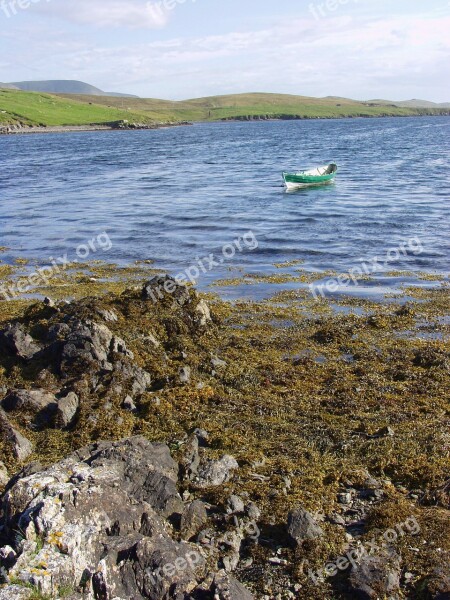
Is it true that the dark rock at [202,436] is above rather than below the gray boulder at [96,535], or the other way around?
below

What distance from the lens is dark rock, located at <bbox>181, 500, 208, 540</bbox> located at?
9.55m

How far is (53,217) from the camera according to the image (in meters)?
44.9

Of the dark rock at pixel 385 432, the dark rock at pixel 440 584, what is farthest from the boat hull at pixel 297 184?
the dark rock at pixel 440 584

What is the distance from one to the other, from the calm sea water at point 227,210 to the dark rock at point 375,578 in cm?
1830

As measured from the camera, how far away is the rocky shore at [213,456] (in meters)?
8.02

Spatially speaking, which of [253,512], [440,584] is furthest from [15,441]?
[440,584]

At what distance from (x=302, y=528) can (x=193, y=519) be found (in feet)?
5.98

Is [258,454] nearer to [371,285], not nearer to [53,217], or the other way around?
[371,285]

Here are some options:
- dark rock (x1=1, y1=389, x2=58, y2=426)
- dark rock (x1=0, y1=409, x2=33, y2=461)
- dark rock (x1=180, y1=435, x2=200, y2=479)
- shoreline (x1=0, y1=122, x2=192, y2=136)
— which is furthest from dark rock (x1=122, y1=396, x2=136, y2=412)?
shoreline (x1=0, y1=122, x2=192, y2=136)

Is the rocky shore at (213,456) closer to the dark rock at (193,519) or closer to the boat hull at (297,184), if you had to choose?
the dark rock at (193,519)

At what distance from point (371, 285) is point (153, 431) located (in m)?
15.4

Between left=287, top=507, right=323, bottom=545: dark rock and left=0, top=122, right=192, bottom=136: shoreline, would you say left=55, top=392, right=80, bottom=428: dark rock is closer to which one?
left=287, top=507, right=323, bottom=545: dark rock

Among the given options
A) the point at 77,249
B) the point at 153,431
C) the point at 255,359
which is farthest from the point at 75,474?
the point at 77,249

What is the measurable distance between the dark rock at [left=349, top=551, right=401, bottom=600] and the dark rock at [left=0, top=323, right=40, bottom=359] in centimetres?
1088
